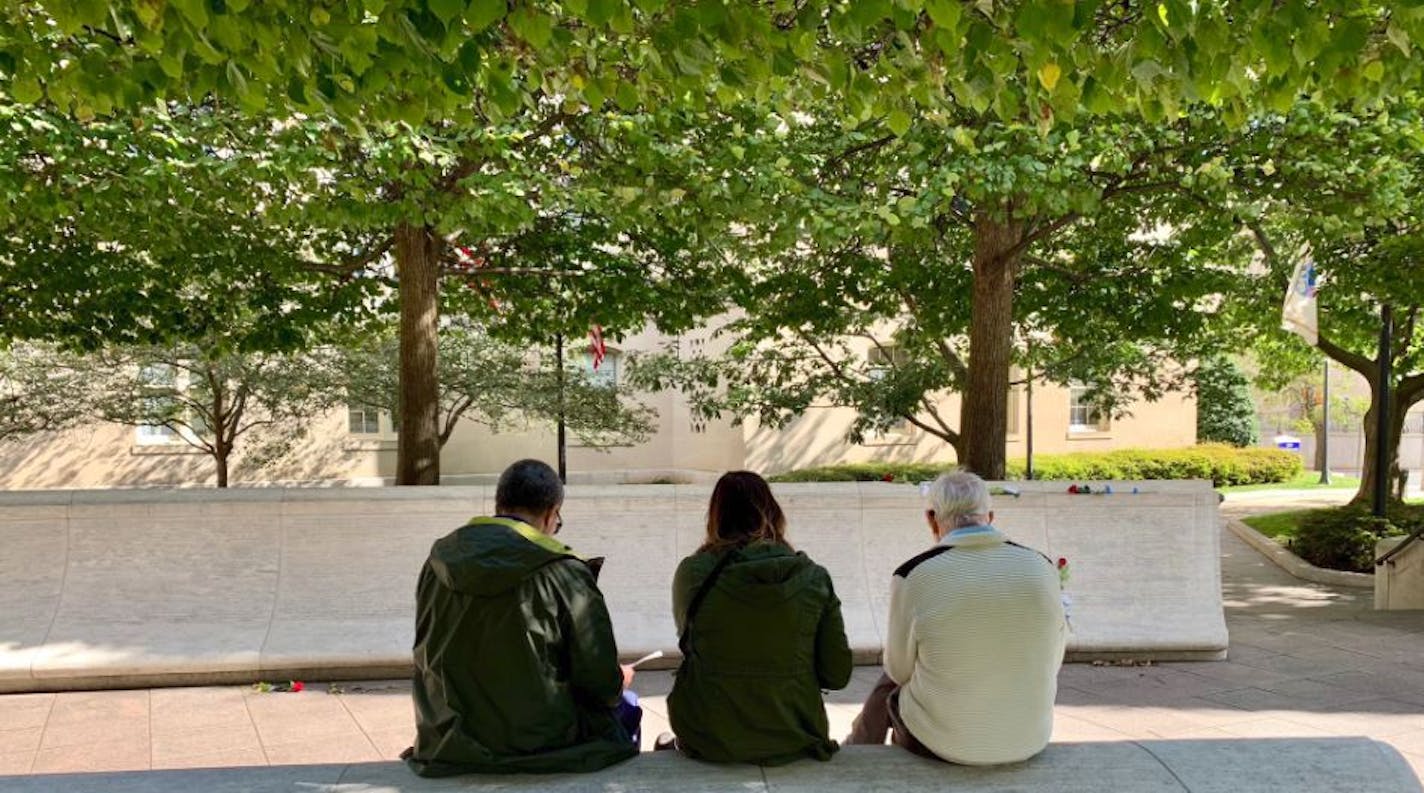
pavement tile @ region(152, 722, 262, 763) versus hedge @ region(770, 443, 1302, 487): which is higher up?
hedge @ region(770, 443, 1302, 487)

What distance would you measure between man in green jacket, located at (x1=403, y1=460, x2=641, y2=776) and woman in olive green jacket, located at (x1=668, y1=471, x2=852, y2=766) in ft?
0.97

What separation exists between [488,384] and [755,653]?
13753 mm

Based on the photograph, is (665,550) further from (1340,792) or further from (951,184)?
(1340,792)

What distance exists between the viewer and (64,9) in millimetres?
4207

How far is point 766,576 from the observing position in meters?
3.65

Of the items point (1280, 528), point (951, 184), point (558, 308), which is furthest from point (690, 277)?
point (1280, 528)

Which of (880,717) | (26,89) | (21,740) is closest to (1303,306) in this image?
(880,717)

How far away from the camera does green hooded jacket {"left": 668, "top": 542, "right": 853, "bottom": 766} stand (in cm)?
365

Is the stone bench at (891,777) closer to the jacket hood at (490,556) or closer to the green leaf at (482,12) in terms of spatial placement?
the jacket hood at (490,556)

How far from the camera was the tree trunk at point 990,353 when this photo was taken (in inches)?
440

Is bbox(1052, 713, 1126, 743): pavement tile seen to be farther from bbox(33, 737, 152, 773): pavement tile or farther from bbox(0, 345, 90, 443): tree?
bbox(0, 345, 90, 443): tree

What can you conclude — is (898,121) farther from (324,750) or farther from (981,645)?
(324,750)

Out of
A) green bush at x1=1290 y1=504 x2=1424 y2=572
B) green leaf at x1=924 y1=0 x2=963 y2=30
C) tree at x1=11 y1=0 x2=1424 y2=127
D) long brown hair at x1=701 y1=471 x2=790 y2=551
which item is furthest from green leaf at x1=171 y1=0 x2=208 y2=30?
green bush at x1=1290 y1=504 x2=1424 y2=572

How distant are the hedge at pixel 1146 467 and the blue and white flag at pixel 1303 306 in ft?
40.4
